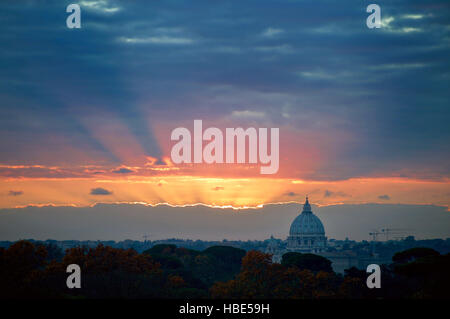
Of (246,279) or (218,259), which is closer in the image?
(246,279)

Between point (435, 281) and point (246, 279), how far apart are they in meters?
16.8

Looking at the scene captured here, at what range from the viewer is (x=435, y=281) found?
187ft

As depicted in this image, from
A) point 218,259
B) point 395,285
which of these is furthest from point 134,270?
point 218,259

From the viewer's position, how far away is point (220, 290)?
2394 inches

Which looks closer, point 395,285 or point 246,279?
point 246,279

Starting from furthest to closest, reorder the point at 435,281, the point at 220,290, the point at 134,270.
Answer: the point at 134,270, the point at 220,290, the point at 435,281

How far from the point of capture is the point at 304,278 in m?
67.8
